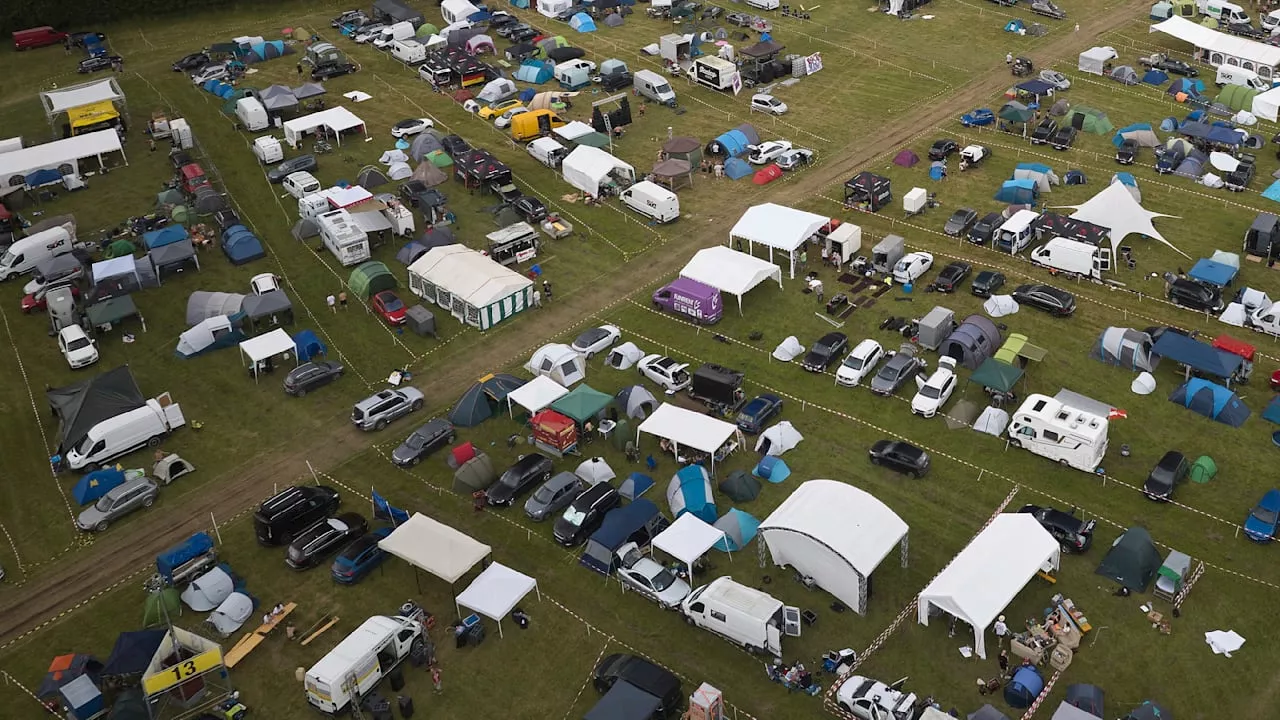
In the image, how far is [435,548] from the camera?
130ft

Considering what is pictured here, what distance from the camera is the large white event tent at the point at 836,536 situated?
37875 millimetres

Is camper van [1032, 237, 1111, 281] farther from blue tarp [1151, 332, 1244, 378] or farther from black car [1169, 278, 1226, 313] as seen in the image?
blue tarp [1151, 332, 1244, 378]

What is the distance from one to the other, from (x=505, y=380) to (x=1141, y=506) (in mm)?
26270

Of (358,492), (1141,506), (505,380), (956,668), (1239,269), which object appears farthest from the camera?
(1239,269)

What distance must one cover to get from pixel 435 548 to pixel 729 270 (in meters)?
22.1

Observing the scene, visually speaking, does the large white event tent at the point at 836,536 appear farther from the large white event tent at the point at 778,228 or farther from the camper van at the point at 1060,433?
the large white event tent at the point at 778,228

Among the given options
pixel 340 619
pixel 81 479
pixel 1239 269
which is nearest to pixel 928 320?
pixel 1239 269

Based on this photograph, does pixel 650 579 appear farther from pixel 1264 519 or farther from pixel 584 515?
pixel 1264 519

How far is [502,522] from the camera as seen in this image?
142 ft

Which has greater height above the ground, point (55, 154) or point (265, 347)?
point (55, 154)

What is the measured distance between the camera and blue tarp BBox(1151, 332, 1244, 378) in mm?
47281

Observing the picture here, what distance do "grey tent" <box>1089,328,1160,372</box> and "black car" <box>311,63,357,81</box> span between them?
190 feet

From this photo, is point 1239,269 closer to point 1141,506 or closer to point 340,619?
point 1141,506

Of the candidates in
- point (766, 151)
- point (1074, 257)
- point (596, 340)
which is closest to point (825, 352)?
point (596, 340)
